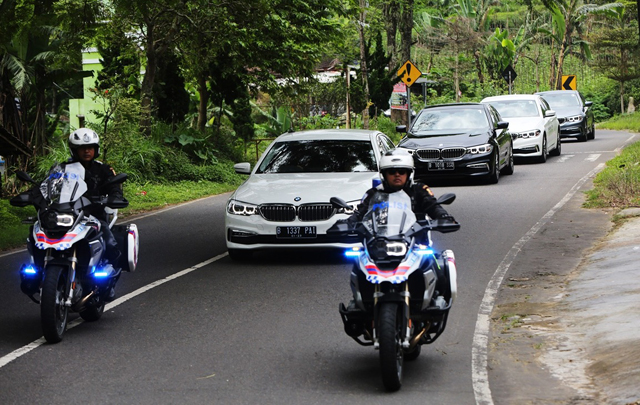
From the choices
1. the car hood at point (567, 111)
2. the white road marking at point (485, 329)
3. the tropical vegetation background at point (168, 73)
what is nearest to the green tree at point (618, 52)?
the tropical vegetation background at point (168, 73)

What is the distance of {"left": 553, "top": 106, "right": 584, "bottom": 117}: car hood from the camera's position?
3516cm

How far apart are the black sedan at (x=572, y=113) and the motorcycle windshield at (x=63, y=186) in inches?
1119

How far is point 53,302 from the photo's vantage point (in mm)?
8094

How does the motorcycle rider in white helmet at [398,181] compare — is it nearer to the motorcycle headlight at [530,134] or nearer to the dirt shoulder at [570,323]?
the dirt shoulder at [570,323]

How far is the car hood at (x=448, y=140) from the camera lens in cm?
2181

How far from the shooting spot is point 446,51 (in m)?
65.3

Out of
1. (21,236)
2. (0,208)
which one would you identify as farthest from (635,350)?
(0,208)

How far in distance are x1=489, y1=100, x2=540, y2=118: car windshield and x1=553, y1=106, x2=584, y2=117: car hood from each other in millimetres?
7738

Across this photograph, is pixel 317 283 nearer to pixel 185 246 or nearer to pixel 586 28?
pixel 185 246

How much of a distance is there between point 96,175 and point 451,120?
14903 millimetres

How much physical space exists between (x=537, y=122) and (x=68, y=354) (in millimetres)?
20642

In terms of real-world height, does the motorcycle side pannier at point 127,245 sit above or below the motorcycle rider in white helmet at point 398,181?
below

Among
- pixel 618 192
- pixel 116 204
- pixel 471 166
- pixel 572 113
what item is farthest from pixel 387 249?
pixel 572 113

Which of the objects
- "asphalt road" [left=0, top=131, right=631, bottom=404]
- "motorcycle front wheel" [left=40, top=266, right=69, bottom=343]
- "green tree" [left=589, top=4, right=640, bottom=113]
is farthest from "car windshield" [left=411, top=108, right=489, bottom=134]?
"green tree" [left=589, top=4, right=640, bottom=113]
